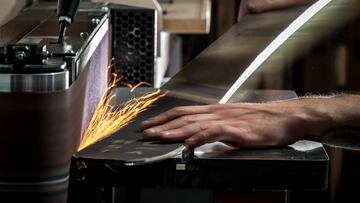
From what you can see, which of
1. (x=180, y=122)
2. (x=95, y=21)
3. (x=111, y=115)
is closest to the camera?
(x=180, y=122)

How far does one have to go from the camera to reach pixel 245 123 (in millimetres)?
1139

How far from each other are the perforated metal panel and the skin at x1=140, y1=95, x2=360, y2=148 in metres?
0.67

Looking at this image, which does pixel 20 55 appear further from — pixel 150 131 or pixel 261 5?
pixel 261 5

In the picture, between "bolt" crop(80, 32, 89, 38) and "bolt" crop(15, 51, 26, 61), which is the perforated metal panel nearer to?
"bolt" crop(80, 32, 89, 38)

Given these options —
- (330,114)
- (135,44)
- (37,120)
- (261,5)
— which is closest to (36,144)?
(37,120)

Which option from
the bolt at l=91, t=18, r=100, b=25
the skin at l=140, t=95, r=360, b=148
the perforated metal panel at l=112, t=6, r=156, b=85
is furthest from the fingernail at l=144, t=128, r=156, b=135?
the perforated metal panel at l=112, t=6, r=156, b=85

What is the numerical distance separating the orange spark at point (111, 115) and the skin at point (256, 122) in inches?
3.2

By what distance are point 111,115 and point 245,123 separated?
29 centimetres


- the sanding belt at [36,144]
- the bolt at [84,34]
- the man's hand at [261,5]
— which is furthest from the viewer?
the man's hand at [261,5]

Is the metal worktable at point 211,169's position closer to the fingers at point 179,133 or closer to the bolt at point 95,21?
the fingers at point 179,133

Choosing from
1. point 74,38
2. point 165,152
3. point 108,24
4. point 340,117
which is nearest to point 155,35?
point 108,24

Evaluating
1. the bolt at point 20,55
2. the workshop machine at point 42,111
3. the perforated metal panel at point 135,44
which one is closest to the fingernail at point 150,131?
the workshop machine at point 42,111

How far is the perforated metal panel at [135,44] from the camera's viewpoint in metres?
1.82

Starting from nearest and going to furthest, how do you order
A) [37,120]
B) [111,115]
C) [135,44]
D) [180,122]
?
[37,120] → [180,122] → [111,115] → [135,44]
